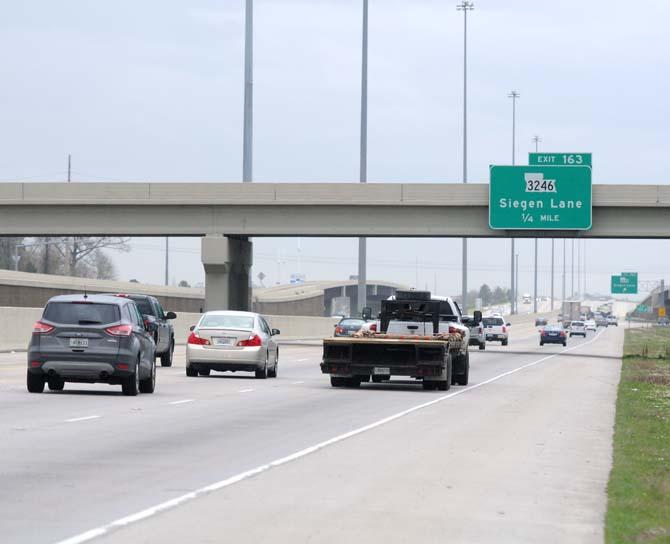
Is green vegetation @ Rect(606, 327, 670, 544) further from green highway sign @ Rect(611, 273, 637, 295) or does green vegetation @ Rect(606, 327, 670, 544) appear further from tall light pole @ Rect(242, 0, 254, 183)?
green highway sign @ Rect(611, 273, 637, 295)

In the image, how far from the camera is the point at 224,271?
2482 inches

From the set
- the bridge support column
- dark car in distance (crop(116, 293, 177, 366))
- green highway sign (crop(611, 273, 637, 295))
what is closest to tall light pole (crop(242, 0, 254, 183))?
the bridge support column

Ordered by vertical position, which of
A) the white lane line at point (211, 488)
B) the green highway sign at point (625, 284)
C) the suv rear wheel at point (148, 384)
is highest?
the green highway sign at point (625, 284)

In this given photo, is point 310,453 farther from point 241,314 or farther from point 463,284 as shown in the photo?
point 463,284

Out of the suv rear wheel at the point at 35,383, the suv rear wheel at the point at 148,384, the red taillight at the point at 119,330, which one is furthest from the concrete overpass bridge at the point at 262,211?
the red taillight at the point at 119,330

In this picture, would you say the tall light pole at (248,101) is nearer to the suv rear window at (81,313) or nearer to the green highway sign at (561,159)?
the green highway sign at (561,159)

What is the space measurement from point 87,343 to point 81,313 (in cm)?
72

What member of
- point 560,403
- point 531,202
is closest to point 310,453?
point 560,403

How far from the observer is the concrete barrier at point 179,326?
52312 mm

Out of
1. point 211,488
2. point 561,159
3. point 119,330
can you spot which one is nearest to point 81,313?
point 119,330

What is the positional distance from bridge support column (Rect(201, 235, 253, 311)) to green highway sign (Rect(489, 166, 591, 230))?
A: 11617 millimetres

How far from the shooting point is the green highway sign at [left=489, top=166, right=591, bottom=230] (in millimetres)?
60000

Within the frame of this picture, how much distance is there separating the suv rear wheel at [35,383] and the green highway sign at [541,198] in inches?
1433

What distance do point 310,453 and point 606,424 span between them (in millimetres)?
7704
